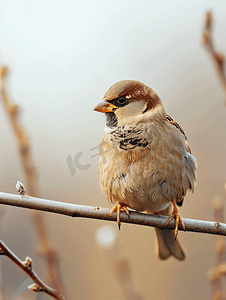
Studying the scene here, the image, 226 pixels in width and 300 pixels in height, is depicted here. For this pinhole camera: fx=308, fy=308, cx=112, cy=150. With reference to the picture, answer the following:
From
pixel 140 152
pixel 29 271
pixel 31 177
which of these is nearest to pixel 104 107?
pixel 140 152

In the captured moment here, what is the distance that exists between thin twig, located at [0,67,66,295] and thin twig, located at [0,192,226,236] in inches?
3.9

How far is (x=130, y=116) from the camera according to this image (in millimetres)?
1806

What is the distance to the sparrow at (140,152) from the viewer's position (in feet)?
5.79

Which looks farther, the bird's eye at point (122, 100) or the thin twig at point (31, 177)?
the bird's eye at point (122, 100)

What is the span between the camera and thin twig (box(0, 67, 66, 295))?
4.73 ft

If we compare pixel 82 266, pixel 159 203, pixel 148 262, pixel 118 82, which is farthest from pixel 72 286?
pixel 118 82

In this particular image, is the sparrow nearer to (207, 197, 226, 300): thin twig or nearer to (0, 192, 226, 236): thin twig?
(0, 192, 226, 236): thin twig

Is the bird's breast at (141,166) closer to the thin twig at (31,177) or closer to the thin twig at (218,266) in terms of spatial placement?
the thin twig at (218,266)

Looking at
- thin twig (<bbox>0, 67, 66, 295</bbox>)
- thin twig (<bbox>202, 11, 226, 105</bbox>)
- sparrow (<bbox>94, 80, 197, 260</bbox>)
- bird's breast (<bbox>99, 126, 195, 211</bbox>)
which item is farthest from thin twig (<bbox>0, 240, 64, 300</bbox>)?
thin twig (<bbox>202, 11, 226, 105</bbox>)

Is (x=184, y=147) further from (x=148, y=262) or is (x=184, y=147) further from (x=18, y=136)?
(x=148, y=262)

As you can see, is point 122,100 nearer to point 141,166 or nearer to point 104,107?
point 104,107

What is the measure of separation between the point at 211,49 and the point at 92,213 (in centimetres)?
91

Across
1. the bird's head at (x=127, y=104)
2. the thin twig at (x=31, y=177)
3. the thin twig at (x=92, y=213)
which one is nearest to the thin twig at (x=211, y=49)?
the bird's head at (x=127, y=104)

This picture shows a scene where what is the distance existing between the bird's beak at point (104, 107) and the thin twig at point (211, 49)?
67 cm
